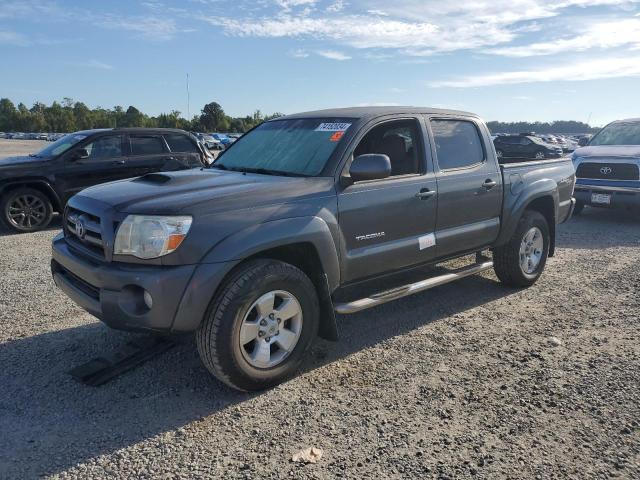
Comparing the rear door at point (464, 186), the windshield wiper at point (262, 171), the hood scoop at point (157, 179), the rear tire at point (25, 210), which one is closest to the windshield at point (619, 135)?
the rear door at point (464, 186)

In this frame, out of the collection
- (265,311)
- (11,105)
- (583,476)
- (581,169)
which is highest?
(11,105)

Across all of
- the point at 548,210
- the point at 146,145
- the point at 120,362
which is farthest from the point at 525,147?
the point at 120,362

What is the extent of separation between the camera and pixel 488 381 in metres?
3.61

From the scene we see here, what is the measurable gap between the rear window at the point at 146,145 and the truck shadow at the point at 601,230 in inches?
281

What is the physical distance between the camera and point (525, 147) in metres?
24.3

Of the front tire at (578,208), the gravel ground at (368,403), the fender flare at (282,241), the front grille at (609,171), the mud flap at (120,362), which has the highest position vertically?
the front grille at (609,171)

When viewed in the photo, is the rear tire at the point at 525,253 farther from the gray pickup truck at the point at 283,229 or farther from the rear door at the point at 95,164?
the rear door at the point at 95,164

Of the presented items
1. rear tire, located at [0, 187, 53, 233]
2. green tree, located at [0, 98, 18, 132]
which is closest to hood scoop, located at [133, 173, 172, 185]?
rear tire, located at [0, 187, 53, 233]

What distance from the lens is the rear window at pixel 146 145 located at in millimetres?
9497

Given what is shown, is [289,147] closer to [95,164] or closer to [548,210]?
[548,210]

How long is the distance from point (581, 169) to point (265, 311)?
8.96 metres

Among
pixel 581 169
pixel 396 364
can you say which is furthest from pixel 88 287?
pixel 581 169

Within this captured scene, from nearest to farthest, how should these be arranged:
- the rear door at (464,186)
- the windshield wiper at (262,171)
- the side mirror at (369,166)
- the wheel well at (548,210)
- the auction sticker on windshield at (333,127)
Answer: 1. the side mirror at (369,166)
2. the windshield wiper at (262,171)
3. the auction sticker on windshield at (333,127)
4. the rear door at (464,186)
5. the wheel well at (548,210)

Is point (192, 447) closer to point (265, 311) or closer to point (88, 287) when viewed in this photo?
point (265, 311)
